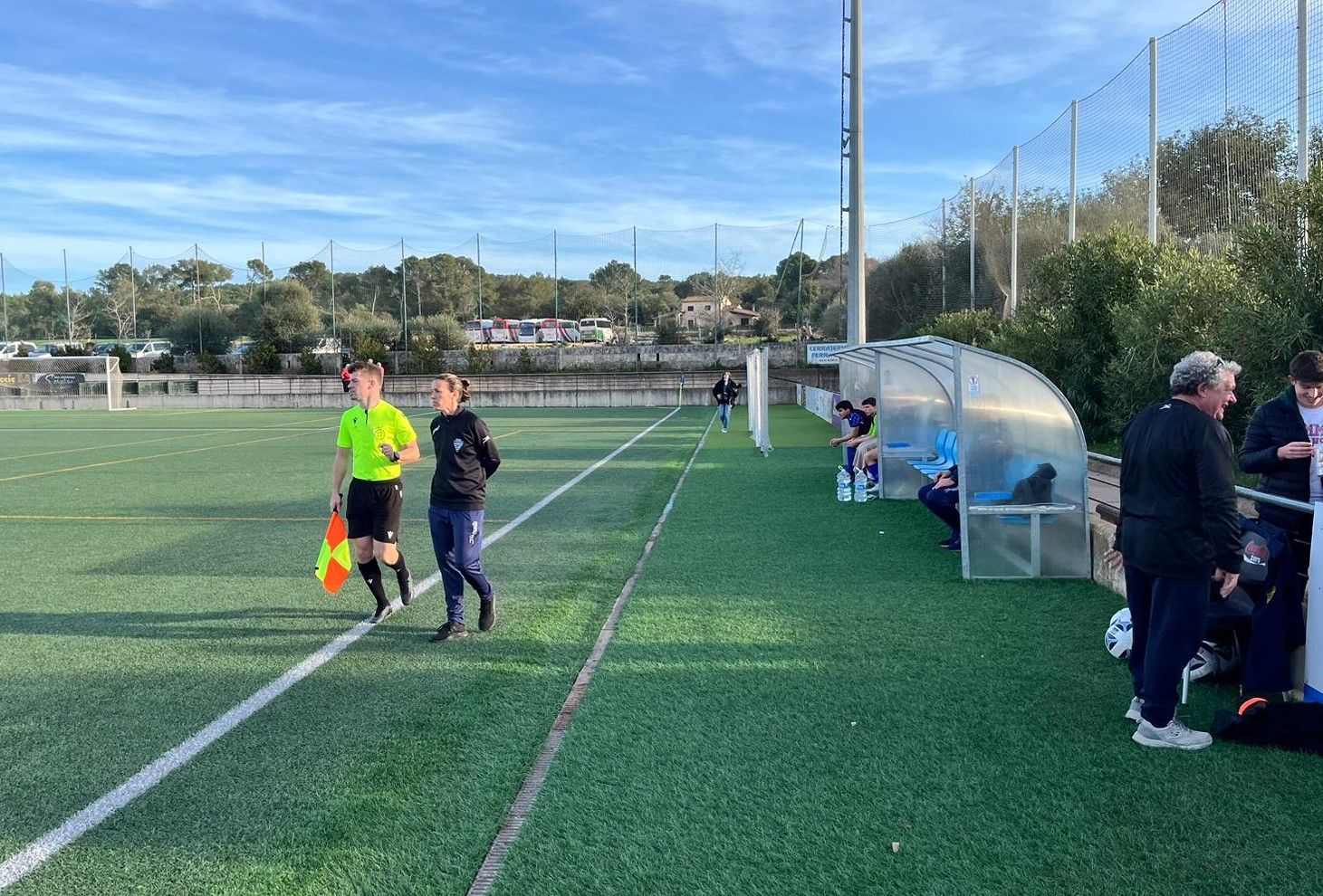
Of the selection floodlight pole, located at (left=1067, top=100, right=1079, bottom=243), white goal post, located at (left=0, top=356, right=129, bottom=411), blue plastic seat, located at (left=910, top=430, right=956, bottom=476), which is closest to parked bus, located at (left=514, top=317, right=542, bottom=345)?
white goal post, located at (left=0, top=356, right=129, bottom=411)

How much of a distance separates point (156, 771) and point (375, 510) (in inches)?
108

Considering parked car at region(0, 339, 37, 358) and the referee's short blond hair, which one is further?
parked car at region(0, 339, 37, 358)

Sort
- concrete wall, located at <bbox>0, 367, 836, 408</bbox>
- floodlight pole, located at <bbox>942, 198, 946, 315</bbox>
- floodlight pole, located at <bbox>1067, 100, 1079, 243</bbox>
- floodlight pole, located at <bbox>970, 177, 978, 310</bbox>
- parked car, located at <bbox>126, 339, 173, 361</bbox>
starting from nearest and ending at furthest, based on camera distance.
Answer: floodlight pole, located at <bbox>1067, 100, 1079, 243</bbox>
floodlight pole, located at <bbox>970, 177, 978, 310</bbox>
floodlight pole, located at <bbox>942, 198, 946, 315</bbox>
concrete wall, located at <bbox>0, 367, 836, 408</bbox>
parked car, located at <bbox>126, 339, 173, 361</bbox>

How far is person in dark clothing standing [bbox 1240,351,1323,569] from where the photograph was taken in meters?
5.50

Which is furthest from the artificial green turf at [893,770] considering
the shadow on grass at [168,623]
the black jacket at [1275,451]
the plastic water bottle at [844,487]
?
the plastic water bottle at [844,487]

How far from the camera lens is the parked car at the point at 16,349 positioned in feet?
191

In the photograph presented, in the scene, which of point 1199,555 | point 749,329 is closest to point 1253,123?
point 1199,555

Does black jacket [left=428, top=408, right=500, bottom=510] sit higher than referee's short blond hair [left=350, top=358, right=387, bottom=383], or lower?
lower

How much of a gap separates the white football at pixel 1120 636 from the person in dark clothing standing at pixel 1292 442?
951 millimetres

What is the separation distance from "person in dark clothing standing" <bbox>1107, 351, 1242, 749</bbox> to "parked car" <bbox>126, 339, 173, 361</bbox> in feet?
196

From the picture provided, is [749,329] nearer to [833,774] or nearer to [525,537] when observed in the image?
[525,537]

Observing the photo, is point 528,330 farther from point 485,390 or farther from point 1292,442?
point 1292,442

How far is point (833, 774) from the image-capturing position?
168 inches

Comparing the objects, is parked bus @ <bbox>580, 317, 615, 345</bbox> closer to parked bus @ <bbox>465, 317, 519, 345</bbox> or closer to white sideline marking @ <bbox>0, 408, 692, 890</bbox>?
parked bus @ <bbox>465, 317, 519, 345</bbox>
